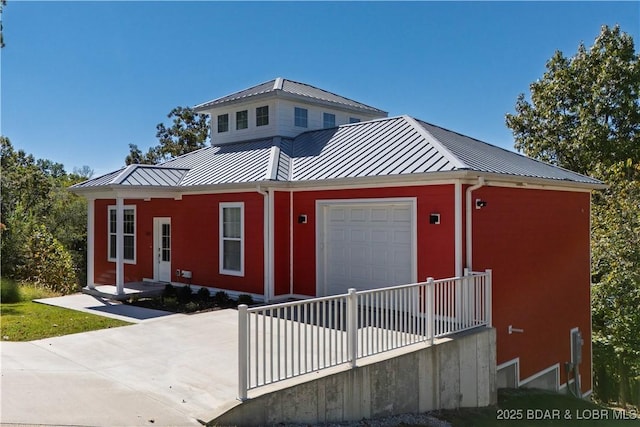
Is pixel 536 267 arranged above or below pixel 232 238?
below

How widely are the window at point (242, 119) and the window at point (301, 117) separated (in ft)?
5.80

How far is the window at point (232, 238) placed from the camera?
1269 cm

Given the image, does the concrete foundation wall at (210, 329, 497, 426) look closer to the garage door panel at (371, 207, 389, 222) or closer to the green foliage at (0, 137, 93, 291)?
the garage door panel at (371, 207, 389, 222)

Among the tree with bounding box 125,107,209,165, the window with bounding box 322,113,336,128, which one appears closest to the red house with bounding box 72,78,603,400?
the window with bounding box 322,113,336,128

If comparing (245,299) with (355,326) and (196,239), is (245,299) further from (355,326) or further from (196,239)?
(355,326)

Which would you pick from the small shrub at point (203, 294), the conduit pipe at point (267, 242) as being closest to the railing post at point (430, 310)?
the conduit pipe at point (267, 242)

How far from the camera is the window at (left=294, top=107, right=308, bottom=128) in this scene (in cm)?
1616

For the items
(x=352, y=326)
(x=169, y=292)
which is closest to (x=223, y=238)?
(x=169, y=292)

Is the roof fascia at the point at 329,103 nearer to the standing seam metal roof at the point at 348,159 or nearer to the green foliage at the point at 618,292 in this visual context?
the standing seam metal roof at the point at 348,159

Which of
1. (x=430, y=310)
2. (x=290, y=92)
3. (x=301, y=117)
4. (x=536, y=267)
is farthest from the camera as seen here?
(x=301, y=117)

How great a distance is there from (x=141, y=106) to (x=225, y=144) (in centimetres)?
2043

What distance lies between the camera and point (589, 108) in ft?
72.6

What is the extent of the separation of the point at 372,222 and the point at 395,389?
4.48 m

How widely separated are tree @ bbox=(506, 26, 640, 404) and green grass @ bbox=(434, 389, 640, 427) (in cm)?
716
